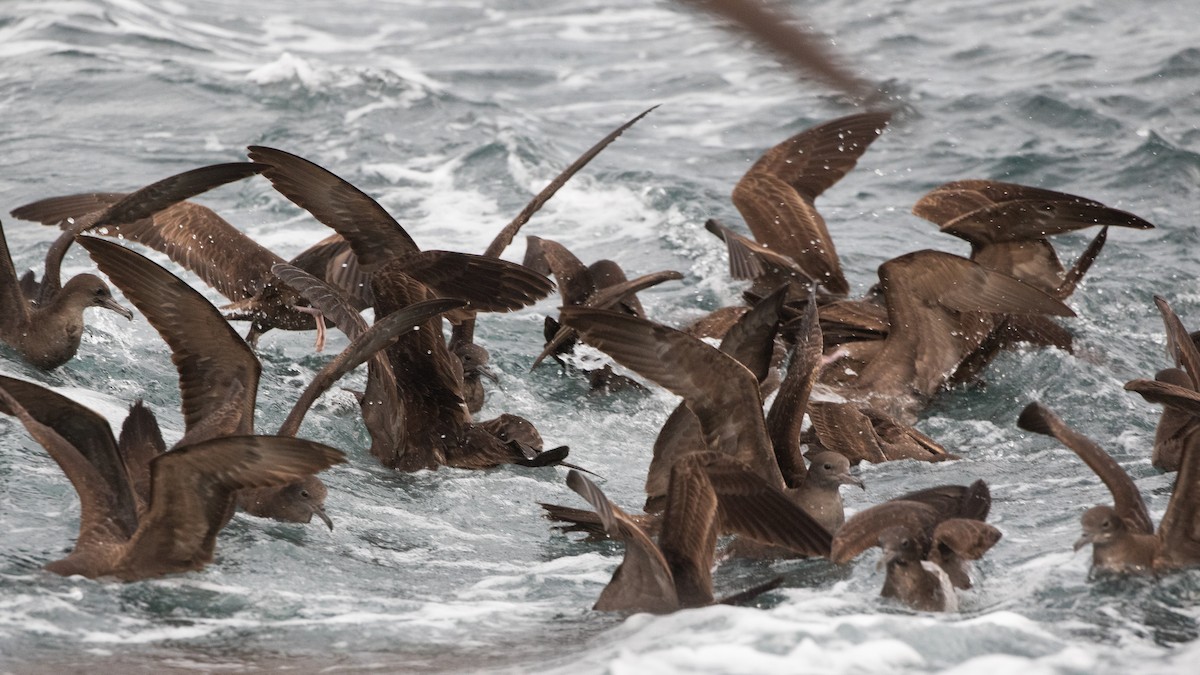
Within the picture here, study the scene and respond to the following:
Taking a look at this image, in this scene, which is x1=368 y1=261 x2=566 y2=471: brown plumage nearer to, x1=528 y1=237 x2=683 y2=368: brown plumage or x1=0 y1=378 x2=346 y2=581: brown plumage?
x1=528 y1=237 x2=683 y2=368: brown plumage

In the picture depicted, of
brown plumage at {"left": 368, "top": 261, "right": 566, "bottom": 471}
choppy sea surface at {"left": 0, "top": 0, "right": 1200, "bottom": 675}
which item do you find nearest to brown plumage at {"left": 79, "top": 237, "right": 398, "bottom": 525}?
choppy sea surface at {"left": 0, "top": 0, "right": 1200, "bottom": 675}

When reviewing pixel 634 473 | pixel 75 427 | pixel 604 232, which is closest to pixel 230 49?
pixel 604 232

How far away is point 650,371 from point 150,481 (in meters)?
1.90

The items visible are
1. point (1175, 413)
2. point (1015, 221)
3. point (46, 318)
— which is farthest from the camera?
point (1015, 221)

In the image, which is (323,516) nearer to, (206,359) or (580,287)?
(206,359)

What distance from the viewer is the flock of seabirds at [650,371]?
17.6 ft

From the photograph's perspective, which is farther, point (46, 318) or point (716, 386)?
point (46, 318)

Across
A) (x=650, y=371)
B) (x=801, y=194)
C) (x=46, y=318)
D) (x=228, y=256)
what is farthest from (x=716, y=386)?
(x=801, y=194)

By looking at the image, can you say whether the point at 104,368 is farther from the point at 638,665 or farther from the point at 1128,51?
the point at 1128,51

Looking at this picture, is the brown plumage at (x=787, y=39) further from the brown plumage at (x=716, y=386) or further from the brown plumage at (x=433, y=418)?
the brown plumage at (x=433, y=418)

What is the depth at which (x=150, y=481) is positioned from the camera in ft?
17.5

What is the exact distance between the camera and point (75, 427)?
5617 mm

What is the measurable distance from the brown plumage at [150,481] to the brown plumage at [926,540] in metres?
1.93

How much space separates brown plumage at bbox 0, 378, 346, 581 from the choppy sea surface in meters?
0.10
